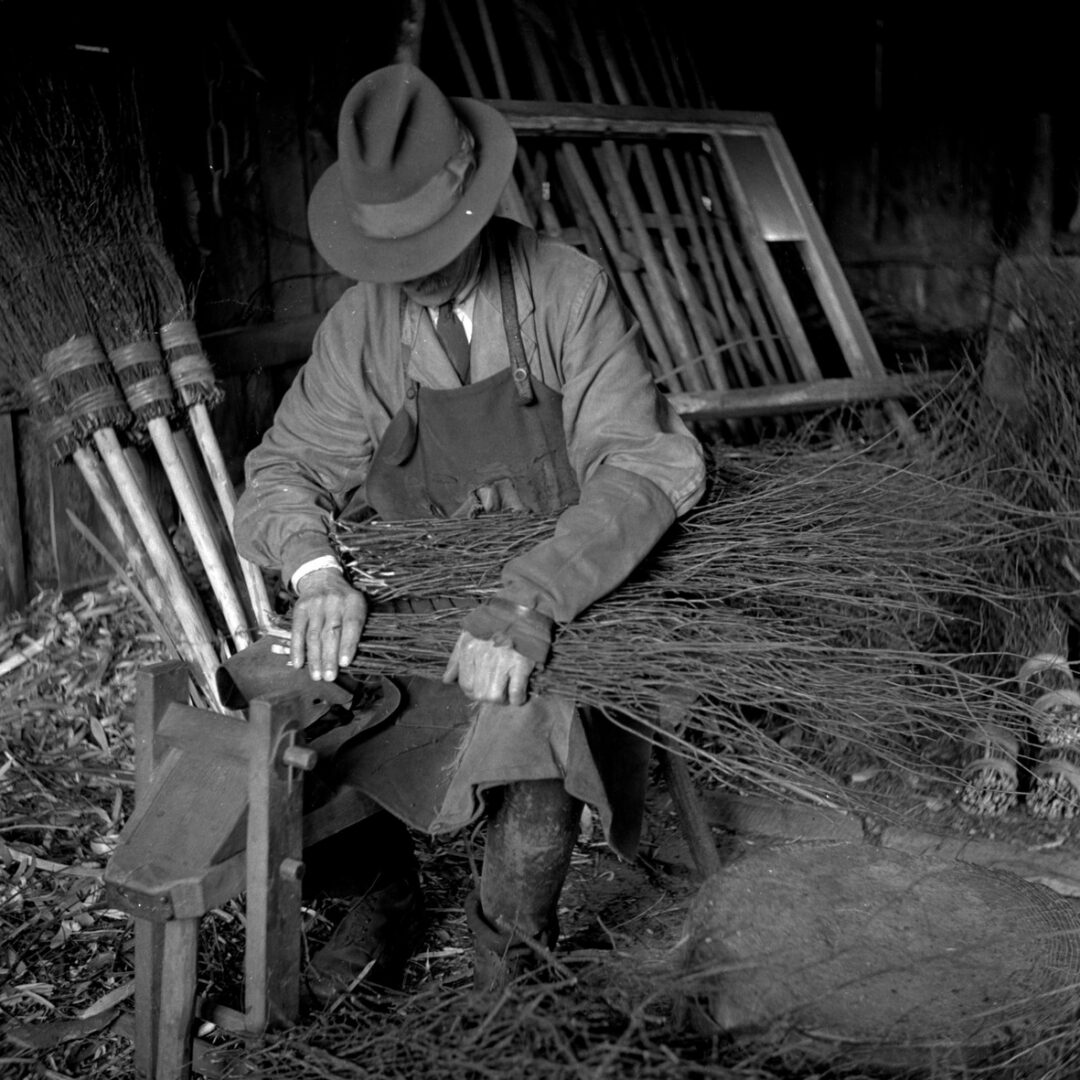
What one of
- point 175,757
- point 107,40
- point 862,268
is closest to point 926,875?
point 175,757

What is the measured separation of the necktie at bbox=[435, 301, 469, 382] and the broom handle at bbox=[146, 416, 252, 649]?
1.27 m

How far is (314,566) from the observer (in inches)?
92.5

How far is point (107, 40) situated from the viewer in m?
3.59

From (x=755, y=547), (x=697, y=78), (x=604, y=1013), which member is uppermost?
(x=697, y=78)

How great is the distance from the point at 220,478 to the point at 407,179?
1551mm

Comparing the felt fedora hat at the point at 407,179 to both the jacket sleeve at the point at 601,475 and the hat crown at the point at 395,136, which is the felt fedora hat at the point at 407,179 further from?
the jacket sleeve at the point at 601,475

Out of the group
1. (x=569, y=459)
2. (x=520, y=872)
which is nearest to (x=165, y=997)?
(x=520, y=872)

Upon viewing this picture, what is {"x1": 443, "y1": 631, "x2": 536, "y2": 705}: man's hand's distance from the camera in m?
2.10

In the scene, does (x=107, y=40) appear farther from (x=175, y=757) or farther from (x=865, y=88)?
(x=865, y=88)

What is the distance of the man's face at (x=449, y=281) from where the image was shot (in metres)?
2.46

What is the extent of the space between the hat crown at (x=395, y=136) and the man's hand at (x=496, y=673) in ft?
2.69

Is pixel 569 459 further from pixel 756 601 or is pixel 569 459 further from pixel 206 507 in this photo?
pixel 206 507

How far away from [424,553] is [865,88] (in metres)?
5.26

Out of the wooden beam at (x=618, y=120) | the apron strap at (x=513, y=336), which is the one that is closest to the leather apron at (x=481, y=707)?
the apron strap at (x=513, y=336)
